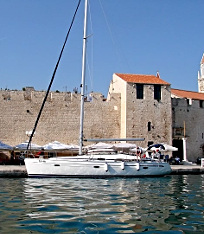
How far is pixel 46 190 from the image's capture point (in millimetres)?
11328

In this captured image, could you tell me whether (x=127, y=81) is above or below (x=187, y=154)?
above

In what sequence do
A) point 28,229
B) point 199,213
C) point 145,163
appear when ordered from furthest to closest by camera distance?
point 145,163
point 199,213
point 28,229

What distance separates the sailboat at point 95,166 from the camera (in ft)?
52.4

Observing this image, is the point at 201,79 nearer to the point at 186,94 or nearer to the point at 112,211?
the point at 186,94

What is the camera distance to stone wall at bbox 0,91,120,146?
2512 cm

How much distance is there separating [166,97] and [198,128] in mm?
5278

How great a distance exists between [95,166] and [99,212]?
29.3 feet

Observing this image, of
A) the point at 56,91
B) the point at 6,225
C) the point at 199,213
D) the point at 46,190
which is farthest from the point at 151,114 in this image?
the point at 6,225

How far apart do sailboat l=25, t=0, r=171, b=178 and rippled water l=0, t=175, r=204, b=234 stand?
17.0 ft

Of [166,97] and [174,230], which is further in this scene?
[166,97]

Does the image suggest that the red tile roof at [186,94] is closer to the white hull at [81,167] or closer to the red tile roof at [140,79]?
the red tile roof at [140,79]

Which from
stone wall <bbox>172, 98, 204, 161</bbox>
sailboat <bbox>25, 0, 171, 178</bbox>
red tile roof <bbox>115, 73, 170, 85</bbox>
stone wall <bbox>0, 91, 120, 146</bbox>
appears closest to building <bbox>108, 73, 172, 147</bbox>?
red tile roof <bbox>115, 73, 170, 85</bbox>

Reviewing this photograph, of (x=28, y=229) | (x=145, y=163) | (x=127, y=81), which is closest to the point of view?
(x=28, y=229)

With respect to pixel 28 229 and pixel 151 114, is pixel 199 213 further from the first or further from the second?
pixel 151 114
